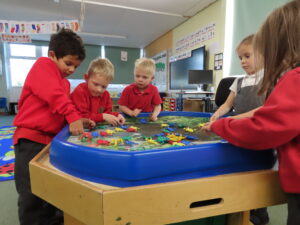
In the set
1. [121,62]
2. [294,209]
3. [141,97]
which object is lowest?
[294,209]

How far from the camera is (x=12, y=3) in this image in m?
3.78

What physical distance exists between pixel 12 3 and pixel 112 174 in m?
4.63

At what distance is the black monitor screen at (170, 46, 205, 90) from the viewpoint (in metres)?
3.96

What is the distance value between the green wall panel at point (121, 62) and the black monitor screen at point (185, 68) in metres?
2.41

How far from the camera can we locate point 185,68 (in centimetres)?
452

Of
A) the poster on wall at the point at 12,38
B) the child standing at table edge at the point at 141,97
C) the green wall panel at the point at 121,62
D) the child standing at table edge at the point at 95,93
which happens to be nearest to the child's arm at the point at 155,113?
the child standing at table edge at the point at 141,97

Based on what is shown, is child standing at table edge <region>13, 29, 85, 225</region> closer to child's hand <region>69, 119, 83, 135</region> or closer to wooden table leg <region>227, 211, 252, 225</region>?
child's hand <region>69, 119, 83, 135</region>

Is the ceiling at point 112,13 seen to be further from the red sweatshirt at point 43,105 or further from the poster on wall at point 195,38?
the red sweatshirt at point 43,105

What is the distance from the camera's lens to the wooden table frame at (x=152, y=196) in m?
0.45

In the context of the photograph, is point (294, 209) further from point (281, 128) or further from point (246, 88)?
point (246, 88)

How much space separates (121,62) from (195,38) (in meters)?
3.51

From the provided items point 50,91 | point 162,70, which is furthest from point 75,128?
point 162,70

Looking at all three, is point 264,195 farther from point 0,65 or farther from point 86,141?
point 0,65

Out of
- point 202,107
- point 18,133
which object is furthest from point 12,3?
point 18,133
